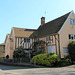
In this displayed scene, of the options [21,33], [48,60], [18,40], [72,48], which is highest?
[21,33]

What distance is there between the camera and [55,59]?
15.4 meters

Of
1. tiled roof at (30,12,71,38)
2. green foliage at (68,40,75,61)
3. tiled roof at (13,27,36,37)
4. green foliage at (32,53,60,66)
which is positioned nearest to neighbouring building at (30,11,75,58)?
tiled roof at (30,12,71,38)

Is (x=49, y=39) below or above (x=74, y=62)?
above

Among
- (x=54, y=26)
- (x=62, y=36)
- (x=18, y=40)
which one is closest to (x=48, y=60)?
(x=62, y=36)

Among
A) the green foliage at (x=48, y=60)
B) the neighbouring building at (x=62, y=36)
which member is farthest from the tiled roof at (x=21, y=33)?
the green foliage at (x=48, y=60)

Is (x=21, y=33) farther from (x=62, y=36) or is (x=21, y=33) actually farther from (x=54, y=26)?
(x=62, y=36)

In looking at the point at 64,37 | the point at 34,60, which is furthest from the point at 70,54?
the point at 34,60

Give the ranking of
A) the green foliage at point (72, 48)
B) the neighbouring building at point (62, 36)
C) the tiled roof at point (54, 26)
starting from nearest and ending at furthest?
the green foliage at point (72, 48), the neighbouring building at point (62, 36), the tiled roof at point (54, 26)

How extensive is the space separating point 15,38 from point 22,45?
7.12 feet

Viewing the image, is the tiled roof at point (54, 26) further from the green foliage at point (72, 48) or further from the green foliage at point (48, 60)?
the green foliage at point (48, 60)

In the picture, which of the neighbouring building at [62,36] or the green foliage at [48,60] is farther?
the neighbouring building at [62,36]

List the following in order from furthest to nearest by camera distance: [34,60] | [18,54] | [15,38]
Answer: [15,38], [18,54], [34,60]

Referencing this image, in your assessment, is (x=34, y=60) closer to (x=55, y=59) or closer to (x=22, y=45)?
(x=55, y=59)

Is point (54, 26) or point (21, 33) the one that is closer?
point (54, 26)
